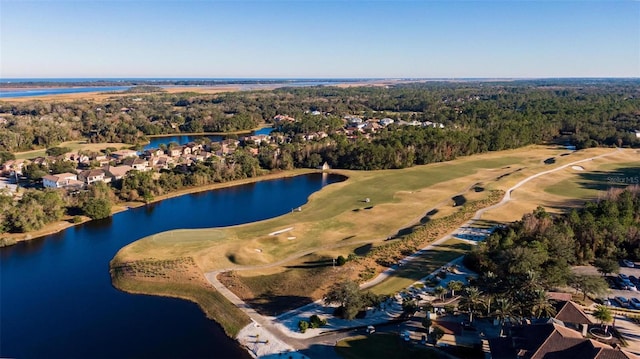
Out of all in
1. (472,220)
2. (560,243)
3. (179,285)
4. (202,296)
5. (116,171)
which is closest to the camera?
(202,296)

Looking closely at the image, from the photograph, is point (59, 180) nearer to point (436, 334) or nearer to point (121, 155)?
point (121, 155)

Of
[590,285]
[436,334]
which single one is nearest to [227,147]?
[436,334]

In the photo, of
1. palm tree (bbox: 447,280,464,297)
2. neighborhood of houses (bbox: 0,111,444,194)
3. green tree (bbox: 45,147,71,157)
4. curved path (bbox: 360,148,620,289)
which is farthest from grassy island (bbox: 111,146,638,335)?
green tree (bbox: 45,147,71,157)

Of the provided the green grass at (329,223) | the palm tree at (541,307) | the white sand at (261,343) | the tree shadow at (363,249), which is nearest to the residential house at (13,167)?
the green grass at (329,223)

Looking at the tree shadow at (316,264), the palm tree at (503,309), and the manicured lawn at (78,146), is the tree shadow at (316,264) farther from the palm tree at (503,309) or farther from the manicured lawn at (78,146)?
the manicured lawn at (78,146)

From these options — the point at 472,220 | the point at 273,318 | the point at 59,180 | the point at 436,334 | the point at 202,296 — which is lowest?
the point at 202,296

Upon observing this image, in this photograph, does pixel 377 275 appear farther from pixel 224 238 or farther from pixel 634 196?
pixel 634 196

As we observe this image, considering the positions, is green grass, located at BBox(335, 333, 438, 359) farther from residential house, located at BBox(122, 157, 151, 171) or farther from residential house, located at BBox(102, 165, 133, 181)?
residential house, located at BBox(122, 157, 151, 171)
